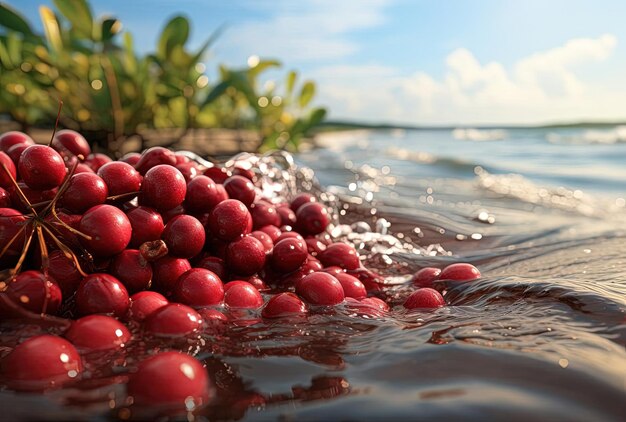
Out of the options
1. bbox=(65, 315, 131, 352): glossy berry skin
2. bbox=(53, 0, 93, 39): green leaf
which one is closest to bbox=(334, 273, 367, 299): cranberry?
bbox=(65, 315, 131, 352): glossy berry skin

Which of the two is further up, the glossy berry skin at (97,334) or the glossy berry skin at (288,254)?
the glossy berry skin at (288,254)

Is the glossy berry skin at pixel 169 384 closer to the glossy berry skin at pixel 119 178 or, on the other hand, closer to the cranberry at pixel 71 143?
the glossy berry skin at pixel 119 178

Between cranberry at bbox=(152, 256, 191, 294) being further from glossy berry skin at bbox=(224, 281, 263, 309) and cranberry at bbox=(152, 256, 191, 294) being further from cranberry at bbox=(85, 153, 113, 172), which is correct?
cranberry at bbox=(85, 153, 113, 172)

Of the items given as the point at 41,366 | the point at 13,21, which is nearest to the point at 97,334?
the point at 41,366

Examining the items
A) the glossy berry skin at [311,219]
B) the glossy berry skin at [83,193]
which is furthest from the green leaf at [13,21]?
the glossy berry skin at [83,193]

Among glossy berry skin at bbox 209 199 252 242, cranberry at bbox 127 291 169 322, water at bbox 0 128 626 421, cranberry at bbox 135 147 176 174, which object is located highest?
cranberry at bbox 135 147 176 174

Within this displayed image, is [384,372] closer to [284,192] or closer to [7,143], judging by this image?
[7,143]
